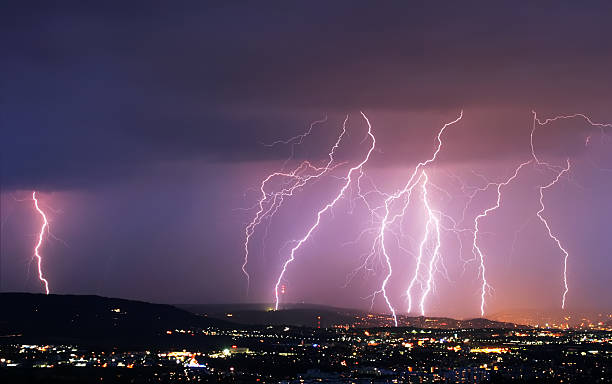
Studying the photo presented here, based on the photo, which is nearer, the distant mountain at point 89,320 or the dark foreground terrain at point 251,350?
the dark foreground terrain at point 251,350

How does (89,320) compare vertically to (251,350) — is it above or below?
above

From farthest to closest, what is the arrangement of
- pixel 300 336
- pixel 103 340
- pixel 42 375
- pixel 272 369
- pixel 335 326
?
1. pixel 335 326
2. pixel 300 336
3. pixel 103 340
4. pixel 272 369
5. pixel 42 375

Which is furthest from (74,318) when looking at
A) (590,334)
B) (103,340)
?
(590,334)

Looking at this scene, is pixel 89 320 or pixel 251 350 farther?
pixel 89 320

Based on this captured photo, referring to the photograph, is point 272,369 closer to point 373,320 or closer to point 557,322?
point 373,320
